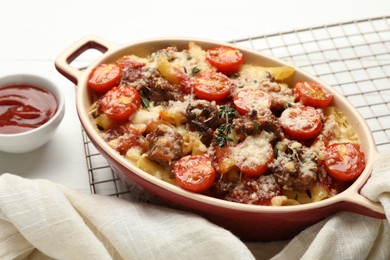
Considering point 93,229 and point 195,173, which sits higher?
point 195,173

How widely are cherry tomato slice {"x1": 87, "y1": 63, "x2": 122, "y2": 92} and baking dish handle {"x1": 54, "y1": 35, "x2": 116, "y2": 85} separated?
0.10 m

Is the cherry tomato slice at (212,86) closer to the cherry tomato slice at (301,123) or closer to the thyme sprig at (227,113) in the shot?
the thyme sprig at (227,113)

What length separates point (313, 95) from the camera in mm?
3500

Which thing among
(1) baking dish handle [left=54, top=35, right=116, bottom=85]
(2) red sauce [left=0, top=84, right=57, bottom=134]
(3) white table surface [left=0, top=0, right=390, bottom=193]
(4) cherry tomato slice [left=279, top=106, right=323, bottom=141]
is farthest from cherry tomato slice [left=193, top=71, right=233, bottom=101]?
(3) white table surface [left=0, top=0, right=390, bottom=193]

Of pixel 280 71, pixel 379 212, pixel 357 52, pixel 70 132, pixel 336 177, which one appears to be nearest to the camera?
pixel 379 212

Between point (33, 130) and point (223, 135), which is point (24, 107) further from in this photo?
point (223, 135)

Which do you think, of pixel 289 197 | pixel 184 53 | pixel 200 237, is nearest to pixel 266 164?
pixel 289 197

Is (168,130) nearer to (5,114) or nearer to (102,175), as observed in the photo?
(102,175)

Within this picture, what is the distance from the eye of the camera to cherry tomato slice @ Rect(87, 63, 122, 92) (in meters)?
3.57

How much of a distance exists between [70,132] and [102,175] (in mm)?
446

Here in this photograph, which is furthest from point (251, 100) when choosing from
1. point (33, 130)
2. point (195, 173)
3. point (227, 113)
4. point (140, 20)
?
point (140, 20)

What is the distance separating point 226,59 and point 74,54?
870mm

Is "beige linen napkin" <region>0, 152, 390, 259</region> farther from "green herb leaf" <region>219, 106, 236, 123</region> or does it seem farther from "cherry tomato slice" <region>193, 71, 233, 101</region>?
"cherry tomato slice" <region>193, 71, 233, 101</region>

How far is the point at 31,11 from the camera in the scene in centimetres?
493
